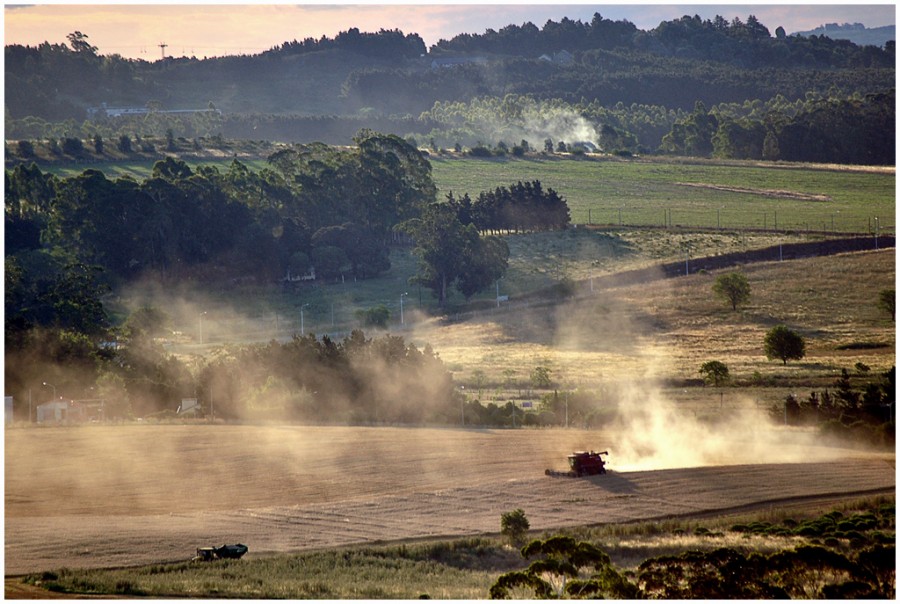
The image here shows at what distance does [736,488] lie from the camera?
41.4 m

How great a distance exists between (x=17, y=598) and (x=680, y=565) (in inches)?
636

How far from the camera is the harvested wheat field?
36.9m

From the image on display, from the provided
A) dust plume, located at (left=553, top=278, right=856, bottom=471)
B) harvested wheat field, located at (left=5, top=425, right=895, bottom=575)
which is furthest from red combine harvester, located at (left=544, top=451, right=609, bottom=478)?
dust plume, located at (left=553, top=278, right=856, bottom=471)

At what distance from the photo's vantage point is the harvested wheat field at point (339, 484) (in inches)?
1452

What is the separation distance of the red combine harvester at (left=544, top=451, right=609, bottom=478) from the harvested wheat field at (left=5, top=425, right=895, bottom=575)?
62cm

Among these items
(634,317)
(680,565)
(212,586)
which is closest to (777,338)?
(634,317)

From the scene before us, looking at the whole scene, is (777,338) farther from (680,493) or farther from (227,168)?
(227,168)

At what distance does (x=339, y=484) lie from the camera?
143ft

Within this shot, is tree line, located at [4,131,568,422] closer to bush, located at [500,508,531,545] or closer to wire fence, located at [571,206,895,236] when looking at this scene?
wire fence, located at [571,206,895,236]

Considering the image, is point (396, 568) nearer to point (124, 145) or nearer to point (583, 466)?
point (583, 466)

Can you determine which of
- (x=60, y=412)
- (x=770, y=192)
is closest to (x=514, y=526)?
(x=60, y=412)

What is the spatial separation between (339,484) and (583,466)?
8.68 metres

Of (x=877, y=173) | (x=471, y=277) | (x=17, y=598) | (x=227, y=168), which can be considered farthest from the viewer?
(x=227, y=168)

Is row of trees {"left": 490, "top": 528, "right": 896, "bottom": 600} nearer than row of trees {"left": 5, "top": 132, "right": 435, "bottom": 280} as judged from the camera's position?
Yes
